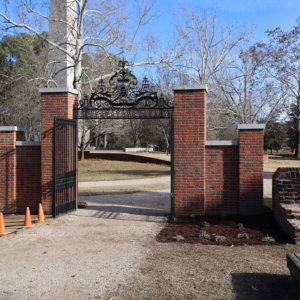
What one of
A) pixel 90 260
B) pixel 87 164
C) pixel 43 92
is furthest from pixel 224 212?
pixel 87 164

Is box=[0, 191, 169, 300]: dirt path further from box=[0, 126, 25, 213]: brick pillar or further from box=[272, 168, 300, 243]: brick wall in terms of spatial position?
box=[272, 168, 300, 243]: brick wall

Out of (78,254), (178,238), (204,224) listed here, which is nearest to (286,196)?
(204,224)

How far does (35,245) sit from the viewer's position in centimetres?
656

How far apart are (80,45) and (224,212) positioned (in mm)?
11861

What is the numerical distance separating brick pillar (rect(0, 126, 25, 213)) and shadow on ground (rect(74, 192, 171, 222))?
1929 mm

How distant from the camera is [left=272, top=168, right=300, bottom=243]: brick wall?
6.85 m

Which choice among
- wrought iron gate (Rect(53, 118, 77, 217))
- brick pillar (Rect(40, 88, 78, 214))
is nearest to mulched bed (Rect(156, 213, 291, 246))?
wrought iron gate (Rect(53, 118, 77, 217))

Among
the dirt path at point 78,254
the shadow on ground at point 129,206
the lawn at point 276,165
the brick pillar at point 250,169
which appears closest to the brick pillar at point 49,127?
the dirt path at point 78,254

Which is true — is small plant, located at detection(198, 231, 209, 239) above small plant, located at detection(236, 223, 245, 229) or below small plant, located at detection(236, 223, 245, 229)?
below

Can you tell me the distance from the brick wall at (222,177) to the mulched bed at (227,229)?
0.43 m

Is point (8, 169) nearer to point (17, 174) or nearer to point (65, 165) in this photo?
point (17, 174)

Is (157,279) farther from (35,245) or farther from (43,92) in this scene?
(43,92)

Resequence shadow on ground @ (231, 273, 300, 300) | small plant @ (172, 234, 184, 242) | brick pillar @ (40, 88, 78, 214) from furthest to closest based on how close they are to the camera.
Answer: brick pillar @ (40, 88, 78, 214), small plant @ (172, 234, 184, 242), shadow on ground @ (231, 273, 300, 300)

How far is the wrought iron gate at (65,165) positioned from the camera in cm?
908
